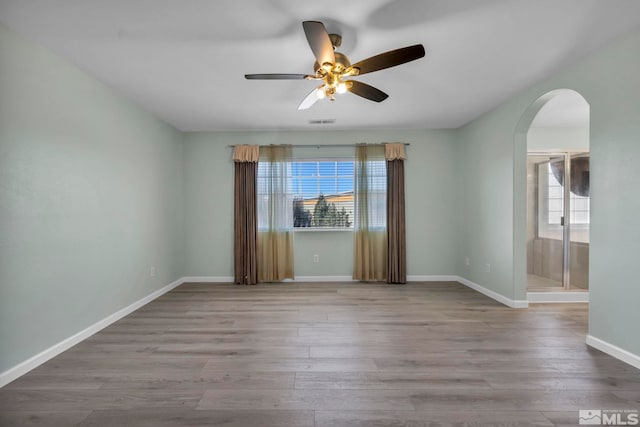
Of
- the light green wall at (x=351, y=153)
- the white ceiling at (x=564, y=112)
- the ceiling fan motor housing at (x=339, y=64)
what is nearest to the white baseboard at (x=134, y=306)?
the light green wall at (x=351, y=153)

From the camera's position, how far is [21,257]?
2059 mm

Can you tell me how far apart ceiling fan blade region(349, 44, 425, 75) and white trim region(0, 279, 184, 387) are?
10.4 ft

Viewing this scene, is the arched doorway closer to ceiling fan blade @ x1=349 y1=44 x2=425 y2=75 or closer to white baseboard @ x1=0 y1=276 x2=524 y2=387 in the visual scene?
white baseboard @ x1=0 y1=276 x2=524 y2=387

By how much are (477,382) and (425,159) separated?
3.46m

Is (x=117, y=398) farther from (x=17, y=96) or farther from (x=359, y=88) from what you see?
(x=359, y=88)

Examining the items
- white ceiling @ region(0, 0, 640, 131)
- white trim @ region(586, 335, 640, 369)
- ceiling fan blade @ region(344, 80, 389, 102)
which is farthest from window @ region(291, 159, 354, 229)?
white trim @ region(586, 335, 640, 369)

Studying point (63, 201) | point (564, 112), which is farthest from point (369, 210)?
point (63, 201)

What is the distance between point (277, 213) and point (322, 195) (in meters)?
0.79

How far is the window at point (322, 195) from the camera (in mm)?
4742

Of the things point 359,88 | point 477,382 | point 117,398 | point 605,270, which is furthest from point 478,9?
point 117,398

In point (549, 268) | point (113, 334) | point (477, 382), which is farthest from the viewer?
point (549, 268)

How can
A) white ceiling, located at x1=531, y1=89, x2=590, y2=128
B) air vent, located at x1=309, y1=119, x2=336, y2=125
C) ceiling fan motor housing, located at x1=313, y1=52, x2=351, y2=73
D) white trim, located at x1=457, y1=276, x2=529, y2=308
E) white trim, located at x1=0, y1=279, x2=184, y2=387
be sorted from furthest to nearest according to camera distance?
air vent, located at x1=309, y1=119, x2=336, y2=125 → white trim, located at x1=457, y1=276, x2=529, y2=308 → white ceiling, located at x1=531, y1=89, x2=590, y2=128 → ceiling fan motor housing, located at x1=313, y1=52, x2=351, y2=73 → white trim, located at x1=0, y1=279, x2=184, y2=387

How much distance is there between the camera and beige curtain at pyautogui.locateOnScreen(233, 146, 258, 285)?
4.57 meters

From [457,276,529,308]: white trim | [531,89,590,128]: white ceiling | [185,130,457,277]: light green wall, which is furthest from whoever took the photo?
[185,130,457,277]: light green wall
